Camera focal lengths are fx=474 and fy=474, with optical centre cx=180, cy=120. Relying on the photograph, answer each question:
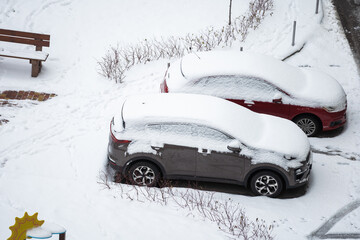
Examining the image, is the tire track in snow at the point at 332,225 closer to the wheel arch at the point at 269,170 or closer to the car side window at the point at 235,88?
the wheel arch at the point at 269,170

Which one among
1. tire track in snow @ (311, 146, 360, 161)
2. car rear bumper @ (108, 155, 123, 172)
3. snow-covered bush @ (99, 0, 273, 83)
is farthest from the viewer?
snow-covered bush @ (99, 0, 273, 83)

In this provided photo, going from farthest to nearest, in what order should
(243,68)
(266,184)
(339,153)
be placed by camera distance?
(243,68)
(339,153)
(266,184)

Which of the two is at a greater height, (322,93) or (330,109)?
(322,93)

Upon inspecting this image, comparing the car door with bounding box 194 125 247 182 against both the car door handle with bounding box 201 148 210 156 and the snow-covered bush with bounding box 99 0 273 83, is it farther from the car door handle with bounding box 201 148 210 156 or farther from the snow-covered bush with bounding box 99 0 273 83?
the snow-covered bush with bounding box 99 0 273 83

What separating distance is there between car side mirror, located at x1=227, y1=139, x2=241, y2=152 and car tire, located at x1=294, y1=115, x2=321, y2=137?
103 inches

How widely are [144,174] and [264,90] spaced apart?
340 cm

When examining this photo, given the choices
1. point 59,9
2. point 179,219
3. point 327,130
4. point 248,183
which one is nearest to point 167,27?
point 59,9

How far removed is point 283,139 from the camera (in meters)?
9.02

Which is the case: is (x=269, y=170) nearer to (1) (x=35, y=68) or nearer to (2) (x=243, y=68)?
(2) (x=243, y=68)

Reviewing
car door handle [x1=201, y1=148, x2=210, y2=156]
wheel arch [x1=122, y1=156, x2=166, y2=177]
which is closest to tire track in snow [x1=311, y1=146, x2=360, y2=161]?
car door handle [x1=201, y1=148, x2=210, y2=156]

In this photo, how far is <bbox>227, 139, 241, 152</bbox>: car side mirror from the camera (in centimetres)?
859

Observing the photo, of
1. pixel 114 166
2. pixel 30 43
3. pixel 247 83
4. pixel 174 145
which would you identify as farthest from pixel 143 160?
pixel 30 43

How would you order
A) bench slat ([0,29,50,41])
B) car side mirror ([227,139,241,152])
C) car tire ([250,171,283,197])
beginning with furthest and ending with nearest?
bench slat ([0,29,50,41]) < car tire ([250,171,283,197]) < car side mirror ([227,139,241,152])

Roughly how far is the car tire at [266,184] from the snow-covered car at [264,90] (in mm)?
2097
